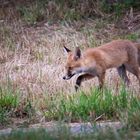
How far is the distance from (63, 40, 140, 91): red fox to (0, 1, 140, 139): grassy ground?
0.22 meters

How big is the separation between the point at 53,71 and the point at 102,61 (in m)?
1.44

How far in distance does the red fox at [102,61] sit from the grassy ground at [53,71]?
0.73 feet

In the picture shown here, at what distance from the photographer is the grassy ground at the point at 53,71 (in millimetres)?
9492

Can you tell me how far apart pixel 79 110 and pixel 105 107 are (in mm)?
445

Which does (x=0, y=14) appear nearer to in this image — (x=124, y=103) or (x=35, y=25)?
(x=35, y=25)

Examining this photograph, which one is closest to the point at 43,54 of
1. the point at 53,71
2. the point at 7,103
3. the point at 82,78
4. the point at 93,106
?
the point at 53,71

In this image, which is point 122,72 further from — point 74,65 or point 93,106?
point 93,106

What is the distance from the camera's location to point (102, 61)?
1251cm

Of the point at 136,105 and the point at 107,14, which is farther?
the point at 107,14

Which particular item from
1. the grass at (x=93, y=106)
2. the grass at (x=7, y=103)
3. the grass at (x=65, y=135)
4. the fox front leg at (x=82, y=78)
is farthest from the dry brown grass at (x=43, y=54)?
the grass at (x=65, y=135)

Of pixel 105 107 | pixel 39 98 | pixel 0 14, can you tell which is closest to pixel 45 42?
pixel 0 14

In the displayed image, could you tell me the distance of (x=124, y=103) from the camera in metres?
9.49

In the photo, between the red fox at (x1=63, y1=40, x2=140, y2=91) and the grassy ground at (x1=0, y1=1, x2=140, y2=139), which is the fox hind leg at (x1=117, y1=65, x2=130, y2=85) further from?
the grassy ground at (x1=0, y1=1, x2=140, y2=139)

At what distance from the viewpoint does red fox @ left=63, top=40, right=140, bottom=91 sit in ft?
40.8
